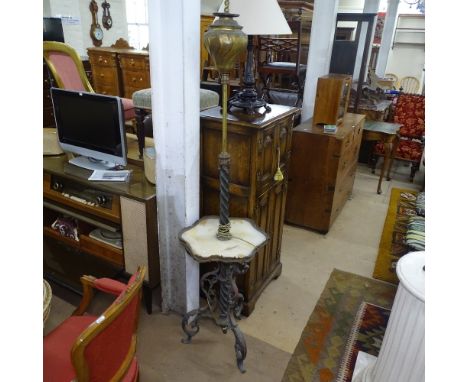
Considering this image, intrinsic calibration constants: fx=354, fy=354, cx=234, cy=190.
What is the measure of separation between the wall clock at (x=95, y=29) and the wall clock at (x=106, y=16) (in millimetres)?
121

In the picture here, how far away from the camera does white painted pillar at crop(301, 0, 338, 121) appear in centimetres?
323

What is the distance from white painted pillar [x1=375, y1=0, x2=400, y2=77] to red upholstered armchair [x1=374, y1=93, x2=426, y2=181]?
3242 millimetres

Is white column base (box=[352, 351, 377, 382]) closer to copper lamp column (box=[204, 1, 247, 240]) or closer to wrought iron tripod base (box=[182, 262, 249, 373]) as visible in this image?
wrought iron tripod base (box=[182, 262, 249, 373])

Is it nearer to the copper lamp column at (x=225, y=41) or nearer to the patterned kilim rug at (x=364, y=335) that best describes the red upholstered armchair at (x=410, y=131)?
the patterned kilim rug at (x=364, y=335)

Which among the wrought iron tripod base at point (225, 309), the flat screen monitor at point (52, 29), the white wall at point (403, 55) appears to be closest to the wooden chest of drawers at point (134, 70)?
the flat screen monitor at point (52, 29)

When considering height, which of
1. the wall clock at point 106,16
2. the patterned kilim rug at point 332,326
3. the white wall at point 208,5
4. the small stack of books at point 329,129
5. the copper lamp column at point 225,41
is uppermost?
the white wall at point 208,5

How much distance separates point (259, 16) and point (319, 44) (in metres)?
1.92

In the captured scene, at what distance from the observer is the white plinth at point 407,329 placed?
53.6 inches

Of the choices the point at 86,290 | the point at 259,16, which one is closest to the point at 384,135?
the point at 259,16

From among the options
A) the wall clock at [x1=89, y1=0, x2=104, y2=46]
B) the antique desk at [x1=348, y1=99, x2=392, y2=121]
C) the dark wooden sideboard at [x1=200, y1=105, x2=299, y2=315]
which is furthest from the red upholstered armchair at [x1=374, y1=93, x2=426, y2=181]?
the wall clock at [x1=89, y1=0, x2=104, y2=46]

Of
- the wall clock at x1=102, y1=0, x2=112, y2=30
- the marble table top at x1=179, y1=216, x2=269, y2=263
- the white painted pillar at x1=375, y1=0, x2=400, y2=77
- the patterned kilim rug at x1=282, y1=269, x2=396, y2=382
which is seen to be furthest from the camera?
the white painted pillar at x1=375, y1=0, x2=400, y2=77

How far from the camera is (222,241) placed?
1726mm

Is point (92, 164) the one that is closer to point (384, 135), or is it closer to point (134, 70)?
point (384, 135)

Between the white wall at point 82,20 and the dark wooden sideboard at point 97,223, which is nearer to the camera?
the dark wooden sideboard at point 97,223
